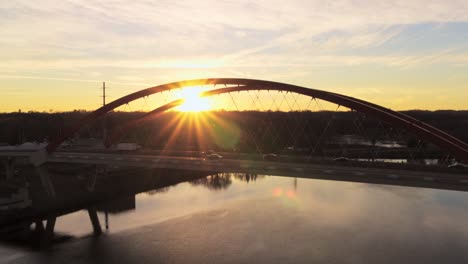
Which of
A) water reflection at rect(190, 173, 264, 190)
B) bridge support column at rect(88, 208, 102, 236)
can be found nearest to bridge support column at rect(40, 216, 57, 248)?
bridge support column at rect(88, 208, 102, 236)

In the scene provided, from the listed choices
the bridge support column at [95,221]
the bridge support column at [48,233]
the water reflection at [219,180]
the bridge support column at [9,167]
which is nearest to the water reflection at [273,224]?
the bridge support column at [48,233]

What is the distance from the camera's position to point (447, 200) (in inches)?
1752

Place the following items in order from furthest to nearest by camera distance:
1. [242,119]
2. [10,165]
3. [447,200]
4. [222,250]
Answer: [242,119], [10,165], [447,200], [222,250]

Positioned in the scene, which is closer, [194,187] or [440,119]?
[194,187]

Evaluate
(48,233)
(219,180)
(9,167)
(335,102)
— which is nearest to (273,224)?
(335,102)

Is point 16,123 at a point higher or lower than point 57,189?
higher

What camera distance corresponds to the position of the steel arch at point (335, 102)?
26.5m

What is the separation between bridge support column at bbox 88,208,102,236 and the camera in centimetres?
3500

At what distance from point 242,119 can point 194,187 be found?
230ft

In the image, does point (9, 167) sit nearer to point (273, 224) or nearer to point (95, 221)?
point (95, 221)

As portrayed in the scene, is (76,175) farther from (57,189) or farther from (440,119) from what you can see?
(440,119)

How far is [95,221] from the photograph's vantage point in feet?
122

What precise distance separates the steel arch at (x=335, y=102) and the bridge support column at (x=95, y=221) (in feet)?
35.0

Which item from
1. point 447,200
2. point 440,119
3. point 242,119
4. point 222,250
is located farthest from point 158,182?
point 440,119
